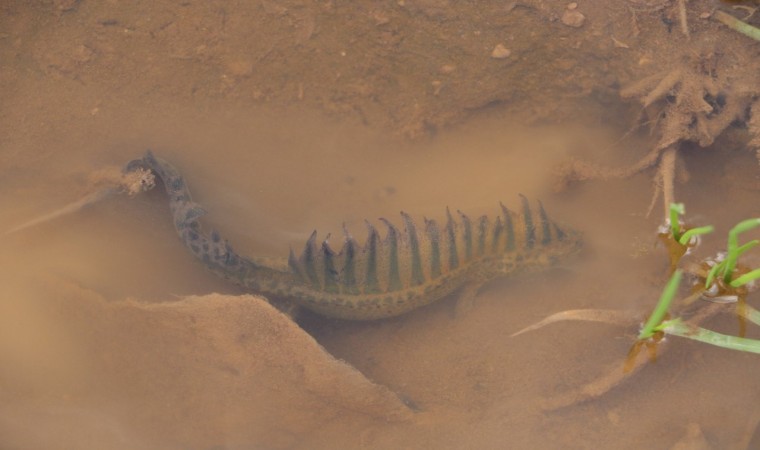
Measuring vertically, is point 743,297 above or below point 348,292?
below

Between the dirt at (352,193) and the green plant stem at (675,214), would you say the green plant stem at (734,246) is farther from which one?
the dirt at (352,193)

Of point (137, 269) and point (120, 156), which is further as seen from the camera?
point (120, 156)

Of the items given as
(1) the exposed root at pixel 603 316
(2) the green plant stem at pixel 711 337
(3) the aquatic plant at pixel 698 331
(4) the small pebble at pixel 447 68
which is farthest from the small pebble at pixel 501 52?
(2) the green plant stem at pixel 711 337

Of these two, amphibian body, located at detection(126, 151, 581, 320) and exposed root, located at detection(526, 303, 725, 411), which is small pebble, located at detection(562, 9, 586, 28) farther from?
exposed root, located at detection(526, 303, 725, 411)

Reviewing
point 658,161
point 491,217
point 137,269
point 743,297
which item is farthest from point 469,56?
point 137,269

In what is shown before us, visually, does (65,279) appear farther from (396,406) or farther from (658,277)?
(658,277)

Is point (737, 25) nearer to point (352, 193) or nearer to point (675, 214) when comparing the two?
point (675, 214)
